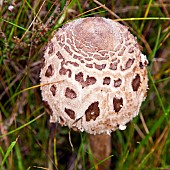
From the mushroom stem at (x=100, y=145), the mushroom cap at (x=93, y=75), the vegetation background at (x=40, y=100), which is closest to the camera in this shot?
the mushroom cap at (x=93, y=75)

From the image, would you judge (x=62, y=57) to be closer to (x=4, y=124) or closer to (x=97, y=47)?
(x=97, y=47)

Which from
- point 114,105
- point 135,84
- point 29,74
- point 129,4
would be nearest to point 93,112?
point 114,105

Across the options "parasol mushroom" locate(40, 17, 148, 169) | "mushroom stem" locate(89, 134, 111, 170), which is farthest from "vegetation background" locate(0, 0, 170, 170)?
"parasol mushroom" locate(40, 17, 148, 169)

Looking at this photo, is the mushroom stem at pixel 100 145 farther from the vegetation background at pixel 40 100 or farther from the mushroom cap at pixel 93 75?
the mushroom cap at pixel 93 75

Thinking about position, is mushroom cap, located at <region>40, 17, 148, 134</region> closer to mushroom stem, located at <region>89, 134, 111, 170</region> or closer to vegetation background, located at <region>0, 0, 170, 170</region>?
vegetation background, located at <region>0, 0, 170, 170</region>

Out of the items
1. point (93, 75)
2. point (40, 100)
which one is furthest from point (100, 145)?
point (93, 75)

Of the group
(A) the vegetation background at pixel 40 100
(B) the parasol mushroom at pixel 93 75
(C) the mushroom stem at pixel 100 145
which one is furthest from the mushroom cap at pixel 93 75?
(C) the mushroom stem at pixel 100 145
